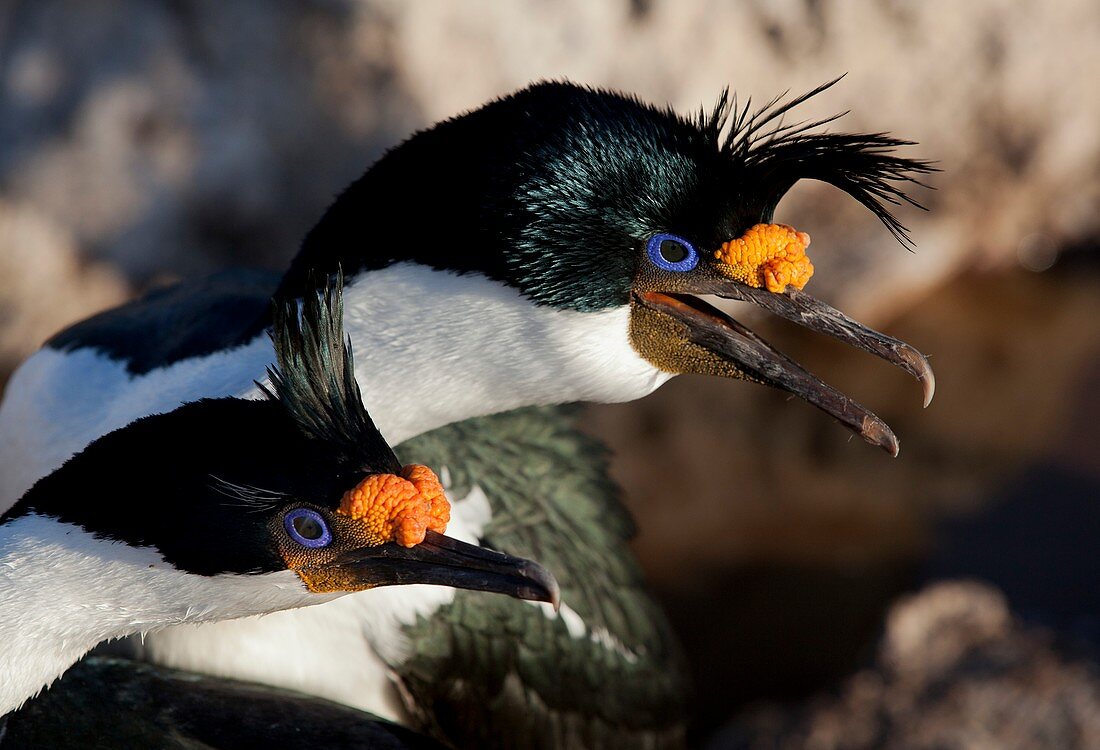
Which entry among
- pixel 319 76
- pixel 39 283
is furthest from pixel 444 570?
pixel 39 283

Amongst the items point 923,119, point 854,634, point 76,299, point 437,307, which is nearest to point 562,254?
point 437,307

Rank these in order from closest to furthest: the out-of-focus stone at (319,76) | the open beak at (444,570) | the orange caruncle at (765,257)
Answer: the open beak at (444,570) → the orange caruncle at (765,257) → the out-of-focus stone at (319,76)

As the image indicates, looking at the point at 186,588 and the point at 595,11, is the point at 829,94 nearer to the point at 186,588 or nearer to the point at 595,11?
the point at 595,11

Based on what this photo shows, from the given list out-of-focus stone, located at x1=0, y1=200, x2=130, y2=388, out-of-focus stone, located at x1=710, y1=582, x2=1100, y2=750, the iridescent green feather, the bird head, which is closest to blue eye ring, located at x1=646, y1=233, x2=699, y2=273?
the bird head

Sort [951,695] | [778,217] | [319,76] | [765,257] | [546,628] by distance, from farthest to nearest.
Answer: [778,217]
[319,76]
[951,695]
[546,628]
[765,257]

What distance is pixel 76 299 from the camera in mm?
4934

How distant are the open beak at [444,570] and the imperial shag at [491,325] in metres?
0.41

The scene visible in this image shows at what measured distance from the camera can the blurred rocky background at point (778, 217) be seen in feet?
15.0

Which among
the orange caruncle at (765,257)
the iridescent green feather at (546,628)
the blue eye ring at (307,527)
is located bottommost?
the iridescent green feather at (546,628)

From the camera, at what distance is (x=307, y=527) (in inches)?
→ 79.4

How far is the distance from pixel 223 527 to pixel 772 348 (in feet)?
3.60

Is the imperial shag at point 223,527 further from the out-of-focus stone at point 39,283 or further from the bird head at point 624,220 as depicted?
Result: the out-of-focus stone at point 39,283

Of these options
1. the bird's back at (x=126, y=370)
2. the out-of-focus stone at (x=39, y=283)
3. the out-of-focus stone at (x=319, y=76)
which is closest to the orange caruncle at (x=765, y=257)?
the bird's back at (x=126, y=370)

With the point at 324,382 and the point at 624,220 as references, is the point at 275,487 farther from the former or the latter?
the point at 624,220
